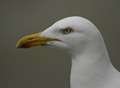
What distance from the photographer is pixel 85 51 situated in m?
0.85

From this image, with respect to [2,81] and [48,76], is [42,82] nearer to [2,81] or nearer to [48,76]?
[48,76]

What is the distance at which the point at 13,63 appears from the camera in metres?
1.53

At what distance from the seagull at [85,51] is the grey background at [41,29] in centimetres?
59

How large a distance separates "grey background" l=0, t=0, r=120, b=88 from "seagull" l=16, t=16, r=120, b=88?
585 mm

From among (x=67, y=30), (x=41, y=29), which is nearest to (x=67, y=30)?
(x=67, y=30)

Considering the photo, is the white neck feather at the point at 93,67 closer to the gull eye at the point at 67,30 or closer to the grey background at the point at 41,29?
the gull eye at the point at 67,30

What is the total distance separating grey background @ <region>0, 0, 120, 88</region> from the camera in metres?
1.47

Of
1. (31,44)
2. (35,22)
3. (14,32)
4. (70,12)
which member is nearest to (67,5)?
(70,12)

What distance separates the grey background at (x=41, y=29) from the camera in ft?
4.82

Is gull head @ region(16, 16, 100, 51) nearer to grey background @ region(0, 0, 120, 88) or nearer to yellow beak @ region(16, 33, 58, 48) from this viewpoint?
yellow beak @ region(16, 33, 58, 48)

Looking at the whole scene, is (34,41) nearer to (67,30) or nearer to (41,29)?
(67,30)

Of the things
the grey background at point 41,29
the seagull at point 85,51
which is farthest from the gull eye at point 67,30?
the grey background at point 41,29

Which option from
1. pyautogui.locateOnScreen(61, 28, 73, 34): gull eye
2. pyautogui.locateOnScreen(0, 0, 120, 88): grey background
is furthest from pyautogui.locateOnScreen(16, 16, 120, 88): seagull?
pyautogui.locateOnScreen(0, 0, 120, 88): grey background

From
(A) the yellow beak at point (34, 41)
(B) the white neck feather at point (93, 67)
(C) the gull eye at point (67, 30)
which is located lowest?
(B) the white neck feather at point (93, 67)
